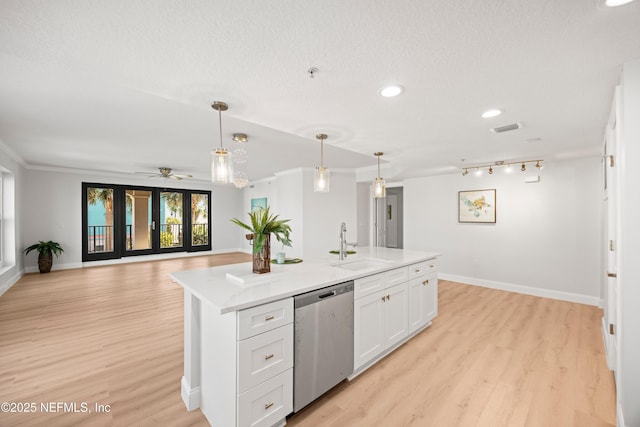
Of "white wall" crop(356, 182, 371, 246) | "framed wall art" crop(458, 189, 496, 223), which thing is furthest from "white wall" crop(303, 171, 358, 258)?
"framed wall art" crop(458, 189, 496, 223)

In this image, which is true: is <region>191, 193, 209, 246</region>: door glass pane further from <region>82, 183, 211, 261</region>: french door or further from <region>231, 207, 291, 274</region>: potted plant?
<region>231, 207, 291, 274</region>: potted plant

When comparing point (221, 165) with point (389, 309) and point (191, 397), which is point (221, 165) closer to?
point (191, 397)

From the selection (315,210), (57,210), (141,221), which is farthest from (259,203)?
(57,210)

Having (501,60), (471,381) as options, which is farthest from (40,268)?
(501,60)

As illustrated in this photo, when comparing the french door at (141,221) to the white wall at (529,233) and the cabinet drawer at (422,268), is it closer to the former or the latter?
the white wall at (529,233)

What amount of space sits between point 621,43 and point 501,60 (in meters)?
0.54

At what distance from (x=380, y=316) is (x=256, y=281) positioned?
4.15 ft

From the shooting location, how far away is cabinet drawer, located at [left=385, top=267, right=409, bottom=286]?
8.70 ft

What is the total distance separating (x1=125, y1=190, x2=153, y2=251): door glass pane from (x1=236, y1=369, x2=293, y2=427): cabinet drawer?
7640 millimetres

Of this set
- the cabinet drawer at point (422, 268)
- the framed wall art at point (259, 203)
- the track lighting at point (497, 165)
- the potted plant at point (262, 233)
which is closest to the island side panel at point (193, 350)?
the potted plant at point (262, 233)

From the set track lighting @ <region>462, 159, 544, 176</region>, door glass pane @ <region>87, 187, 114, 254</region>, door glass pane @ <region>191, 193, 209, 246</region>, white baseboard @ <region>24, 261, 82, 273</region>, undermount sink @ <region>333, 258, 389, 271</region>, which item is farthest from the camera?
door glass pane @ <region>191, 193, 209, 246</region>

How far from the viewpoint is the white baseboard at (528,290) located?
4.18m

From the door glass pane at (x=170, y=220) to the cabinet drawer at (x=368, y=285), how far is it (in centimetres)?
761

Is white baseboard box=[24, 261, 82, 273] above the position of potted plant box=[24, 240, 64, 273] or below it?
below
